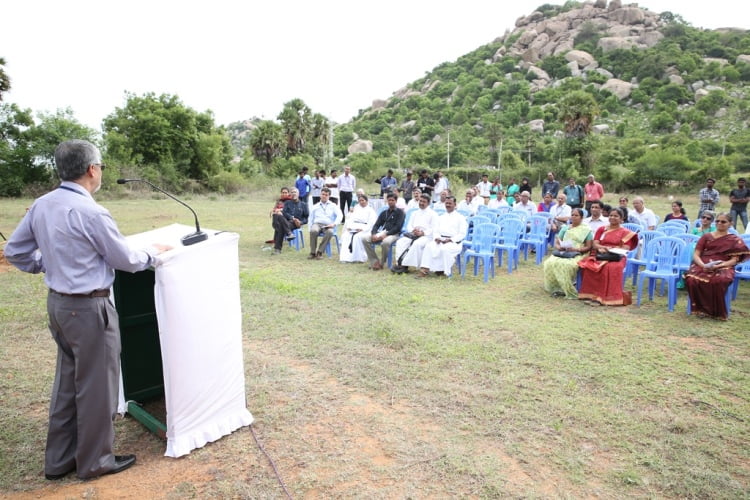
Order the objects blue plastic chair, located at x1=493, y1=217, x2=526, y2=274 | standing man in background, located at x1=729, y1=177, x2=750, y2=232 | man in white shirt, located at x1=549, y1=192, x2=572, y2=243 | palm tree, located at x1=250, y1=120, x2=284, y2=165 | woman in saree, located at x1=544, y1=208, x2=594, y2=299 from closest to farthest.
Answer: woman in saree, located at x1=544, y1=208, x2=594, y2=299 < blue plastic chair, located at x1=493, y1=217, x2=526, y2=274 < man in white shirt, located at x1=549, y1=192, x2=572, y2=243 < standing man in background, located at x1=729, y1=177, x2=750, y2=232 < palm tree, located at x1=250, y1=120, x2=284, y2=165

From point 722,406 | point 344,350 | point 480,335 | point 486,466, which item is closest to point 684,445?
point 722,406

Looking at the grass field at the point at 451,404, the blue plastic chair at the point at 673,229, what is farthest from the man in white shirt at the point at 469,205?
the grass field at the point at 451,404

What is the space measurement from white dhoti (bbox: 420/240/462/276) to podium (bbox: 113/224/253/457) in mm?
5059

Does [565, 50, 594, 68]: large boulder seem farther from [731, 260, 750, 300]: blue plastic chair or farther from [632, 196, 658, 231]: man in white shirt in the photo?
[731, 260, 750, 300]: blue plastic chair

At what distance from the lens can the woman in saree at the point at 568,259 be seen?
6703 millimetres

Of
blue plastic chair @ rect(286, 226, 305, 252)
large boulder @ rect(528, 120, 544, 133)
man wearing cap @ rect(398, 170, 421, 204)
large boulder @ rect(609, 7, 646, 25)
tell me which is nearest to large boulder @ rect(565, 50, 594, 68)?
large boulder @ rect(609, 7, 646, 25)

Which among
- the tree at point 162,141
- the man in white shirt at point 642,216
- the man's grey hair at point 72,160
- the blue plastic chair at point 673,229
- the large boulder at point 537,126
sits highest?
the large boulder at point 537,126

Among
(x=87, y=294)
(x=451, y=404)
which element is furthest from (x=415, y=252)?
(x=87, y=294)

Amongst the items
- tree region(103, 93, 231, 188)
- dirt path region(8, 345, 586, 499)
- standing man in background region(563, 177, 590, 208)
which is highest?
tree region(103, 93, 231, 188)

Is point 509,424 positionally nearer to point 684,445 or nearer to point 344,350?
point 684,445

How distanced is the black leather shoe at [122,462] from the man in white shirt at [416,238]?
19.0ft

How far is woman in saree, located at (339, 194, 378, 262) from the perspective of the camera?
358 inches

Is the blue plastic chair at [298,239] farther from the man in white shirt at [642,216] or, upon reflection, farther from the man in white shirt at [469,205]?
the man in white shirt at [642,216]

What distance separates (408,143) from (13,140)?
40.2 m
